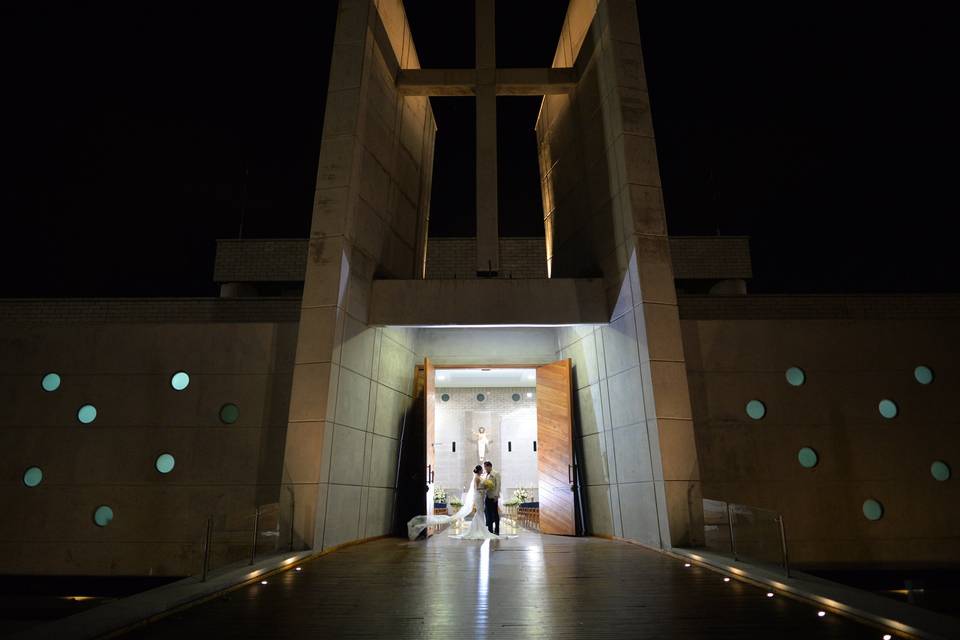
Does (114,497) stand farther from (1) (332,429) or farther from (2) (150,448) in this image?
(1) (332,429)

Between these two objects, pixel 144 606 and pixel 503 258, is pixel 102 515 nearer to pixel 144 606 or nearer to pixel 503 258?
pixel 144 606

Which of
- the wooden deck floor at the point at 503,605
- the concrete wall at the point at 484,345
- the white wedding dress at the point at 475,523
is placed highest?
the concrete wall at the point at 484,345

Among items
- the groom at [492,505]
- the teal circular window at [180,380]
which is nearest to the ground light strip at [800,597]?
the groom at [492,505]

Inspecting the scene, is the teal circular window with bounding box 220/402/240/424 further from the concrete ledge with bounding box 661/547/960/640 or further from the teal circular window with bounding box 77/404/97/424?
the concrete ledge with bounding box 661/547/960/640

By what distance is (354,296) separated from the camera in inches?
414

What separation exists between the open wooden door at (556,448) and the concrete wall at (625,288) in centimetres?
43

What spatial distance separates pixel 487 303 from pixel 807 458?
22.4 feet

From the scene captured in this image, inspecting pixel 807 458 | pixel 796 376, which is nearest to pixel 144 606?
pixel 807 458

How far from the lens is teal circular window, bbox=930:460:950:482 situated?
11.0 metres

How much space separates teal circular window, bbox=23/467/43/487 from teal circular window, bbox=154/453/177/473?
227cm

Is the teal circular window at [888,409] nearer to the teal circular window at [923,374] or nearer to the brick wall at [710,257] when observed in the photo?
the teal circular window at [923,374]

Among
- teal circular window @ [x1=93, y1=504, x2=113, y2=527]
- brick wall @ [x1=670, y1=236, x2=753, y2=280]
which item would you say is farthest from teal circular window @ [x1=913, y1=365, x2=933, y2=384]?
teal circular window @ [x1=93, y1=504, x2=113, y2=527]

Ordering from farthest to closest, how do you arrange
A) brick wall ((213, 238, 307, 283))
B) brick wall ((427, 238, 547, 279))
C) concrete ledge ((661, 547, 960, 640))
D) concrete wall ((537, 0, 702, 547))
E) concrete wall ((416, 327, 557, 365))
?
brick wall ((213, 238, 307, 283)), brick wall ((427, 238, 547, 279)), concrete wall ((416, 327, 557, 365)), concrete wall ((537, 0, 702, 547)), concrete ledge ((661, 547, 960, 640))

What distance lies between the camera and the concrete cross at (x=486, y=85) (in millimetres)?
12750
